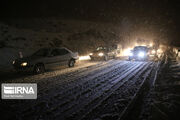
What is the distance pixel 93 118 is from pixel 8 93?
3.49 metres

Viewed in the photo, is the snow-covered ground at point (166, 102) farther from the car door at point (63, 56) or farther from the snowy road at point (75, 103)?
the car door at point (63, 56)

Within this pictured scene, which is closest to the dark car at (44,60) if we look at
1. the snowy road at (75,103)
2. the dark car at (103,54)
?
the snowy road at (75,103)

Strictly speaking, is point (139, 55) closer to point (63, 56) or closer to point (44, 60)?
point (63, 56)

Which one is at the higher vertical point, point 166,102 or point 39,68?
point 39,68

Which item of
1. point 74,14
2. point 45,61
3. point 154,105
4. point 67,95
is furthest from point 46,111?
point 74,14

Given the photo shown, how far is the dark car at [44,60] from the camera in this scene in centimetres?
728

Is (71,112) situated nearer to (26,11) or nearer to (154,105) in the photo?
(154,105)

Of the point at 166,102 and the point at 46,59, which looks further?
the point at 46,59

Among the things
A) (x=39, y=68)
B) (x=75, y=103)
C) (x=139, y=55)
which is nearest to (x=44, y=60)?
(x=39, y=68)

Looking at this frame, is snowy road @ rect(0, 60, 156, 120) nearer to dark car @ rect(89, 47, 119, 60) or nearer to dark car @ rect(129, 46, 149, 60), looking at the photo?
dark car @ rect(129, 46, 149, 60)

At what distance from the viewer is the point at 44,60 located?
8039 millimetres

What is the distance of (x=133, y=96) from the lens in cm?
412

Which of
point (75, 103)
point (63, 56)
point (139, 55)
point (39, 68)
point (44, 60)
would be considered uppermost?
point (139, 55)

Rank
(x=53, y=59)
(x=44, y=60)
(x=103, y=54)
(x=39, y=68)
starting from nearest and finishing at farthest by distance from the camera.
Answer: (x=39, y=68) < (x=44, y=60) < (x=53, y=59) < (x=103, y=54)
